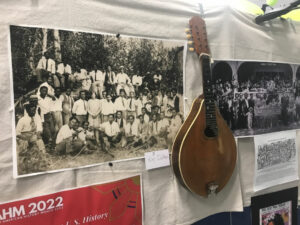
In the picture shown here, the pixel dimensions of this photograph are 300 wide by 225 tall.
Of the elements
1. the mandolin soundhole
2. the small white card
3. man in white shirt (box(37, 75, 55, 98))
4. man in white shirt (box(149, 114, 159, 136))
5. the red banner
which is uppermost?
man in white shirt (box(37, 75, 55, 98))

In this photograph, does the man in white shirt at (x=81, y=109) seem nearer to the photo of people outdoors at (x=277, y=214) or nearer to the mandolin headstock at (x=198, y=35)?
the mandolin headstock at (x=198, y=35)

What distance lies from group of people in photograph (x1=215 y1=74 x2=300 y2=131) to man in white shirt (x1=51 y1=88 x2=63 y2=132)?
1.49ft

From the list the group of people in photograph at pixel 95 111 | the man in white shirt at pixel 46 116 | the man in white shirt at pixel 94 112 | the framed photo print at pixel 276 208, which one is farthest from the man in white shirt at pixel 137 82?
the framed photo print at pixel 276 208

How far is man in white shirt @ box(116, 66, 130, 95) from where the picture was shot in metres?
0.58

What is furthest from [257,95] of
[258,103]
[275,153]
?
[275,153]

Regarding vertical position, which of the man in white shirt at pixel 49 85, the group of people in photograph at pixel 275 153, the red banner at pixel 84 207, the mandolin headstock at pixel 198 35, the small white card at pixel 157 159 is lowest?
the red banner at pixel 84 207

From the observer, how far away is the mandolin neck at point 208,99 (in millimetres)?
653

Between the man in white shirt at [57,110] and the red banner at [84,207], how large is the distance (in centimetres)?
16

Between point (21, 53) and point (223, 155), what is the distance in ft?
1.94

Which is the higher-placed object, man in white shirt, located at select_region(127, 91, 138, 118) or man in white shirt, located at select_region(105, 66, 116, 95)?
man in white shirt, located at select_region(105, 66, 116, 95)

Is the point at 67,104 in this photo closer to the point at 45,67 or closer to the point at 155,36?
the point at 45,67

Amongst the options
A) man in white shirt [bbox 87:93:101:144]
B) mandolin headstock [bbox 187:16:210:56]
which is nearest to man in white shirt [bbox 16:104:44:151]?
man in white shirt [bbox 87:93:101:144]

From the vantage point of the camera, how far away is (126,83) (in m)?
0.59

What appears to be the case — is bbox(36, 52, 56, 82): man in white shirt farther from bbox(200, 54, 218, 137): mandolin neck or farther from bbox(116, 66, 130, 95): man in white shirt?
bbox(200, 54, 218, 137): mandolin neck
